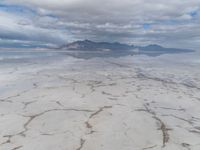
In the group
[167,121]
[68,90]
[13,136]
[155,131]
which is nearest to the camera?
[13,136]

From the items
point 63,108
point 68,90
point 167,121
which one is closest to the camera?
point 167,121

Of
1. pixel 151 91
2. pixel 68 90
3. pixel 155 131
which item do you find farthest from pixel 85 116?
pixel 151 91

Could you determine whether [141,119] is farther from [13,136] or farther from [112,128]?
[13,136]

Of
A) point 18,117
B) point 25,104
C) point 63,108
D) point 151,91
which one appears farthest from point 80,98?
point 151,91

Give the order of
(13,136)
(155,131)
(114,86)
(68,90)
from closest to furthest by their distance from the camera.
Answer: (13,136), (155,131), (68,90), (114,86)

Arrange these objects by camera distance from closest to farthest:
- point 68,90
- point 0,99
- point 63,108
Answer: point 63,108
point 0,99
point 68,90

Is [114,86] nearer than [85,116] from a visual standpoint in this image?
No

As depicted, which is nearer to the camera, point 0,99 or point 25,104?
point 25,104

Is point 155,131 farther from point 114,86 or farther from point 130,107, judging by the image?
point 114,86
